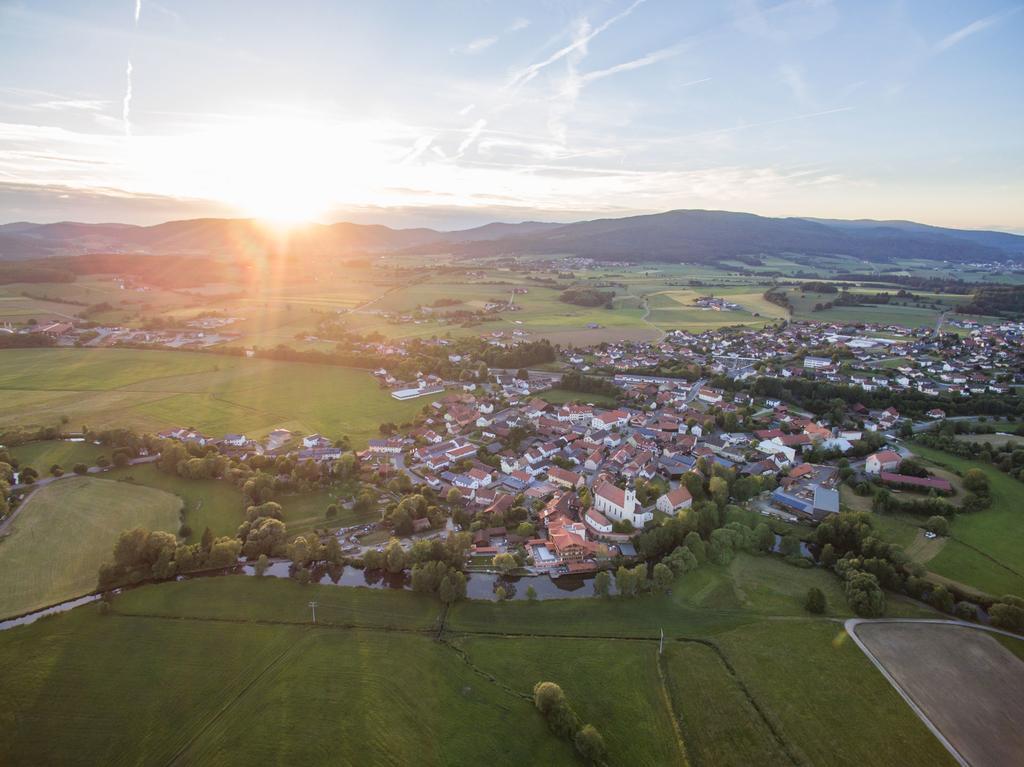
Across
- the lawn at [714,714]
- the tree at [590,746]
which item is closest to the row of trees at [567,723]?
the tree at [590,746]

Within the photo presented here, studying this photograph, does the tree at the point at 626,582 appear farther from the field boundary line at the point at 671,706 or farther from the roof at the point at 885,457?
the roof at the point at 885,457

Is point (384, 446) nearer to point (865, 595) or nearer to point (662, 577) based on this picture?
point (662, 577)

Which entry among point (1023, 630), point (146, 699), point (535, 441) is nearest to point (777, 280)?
point (535, 441)

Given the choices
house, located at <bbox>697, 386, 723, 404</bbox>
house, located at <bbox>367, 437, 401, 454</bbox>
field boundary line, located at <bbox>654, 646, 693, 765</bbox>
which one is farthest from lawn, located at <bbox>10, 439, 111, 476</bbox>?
house, located at <bbox>697, 386, 723, 404</bbox>

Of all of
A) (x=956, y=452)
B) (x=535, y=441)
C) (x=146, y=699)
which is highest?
(x=956, y=452)

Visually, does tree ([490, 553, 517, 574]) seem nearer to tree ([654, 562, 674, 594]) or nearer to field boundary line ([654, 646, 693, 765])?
tree ([654, 562, 674, 594])

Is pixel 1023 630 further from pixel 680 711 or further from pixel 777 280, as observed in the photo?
pixel 777 280

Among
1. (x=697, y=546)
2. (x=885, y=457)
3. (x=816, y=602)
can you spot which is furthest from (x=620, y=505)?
(x=885, y=457)
